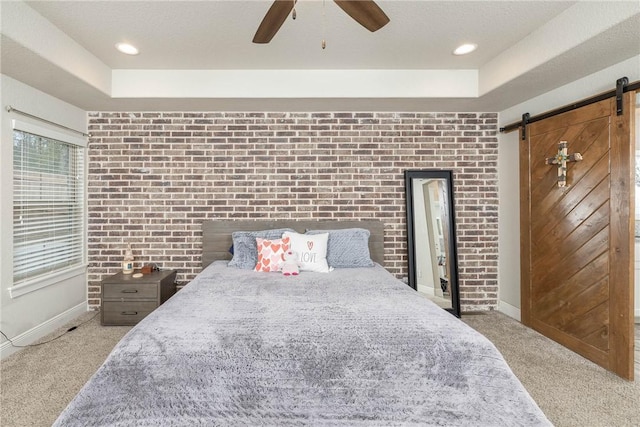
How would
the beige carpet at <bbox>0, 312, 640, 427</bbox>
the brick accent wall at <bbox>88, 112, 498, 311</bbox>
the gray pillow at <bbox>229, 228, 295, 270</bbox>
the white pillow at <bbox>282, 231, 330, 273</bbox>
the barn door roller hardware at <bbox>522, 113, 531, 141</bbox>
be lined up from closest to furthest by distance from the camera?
the beige carpet at <bbox>0, 312, 640, 427</bbox>, the white pillow at <bbox>282, 231, 330, 273</bbox>, the gray pillow at <bbox>229, 228, 295, 270</bbox>, the barn door roller hardware at <bbox>522, 113, 531, 141</bbox>, the brick accent wall at <bbox>88, 112, 498, 311</bbox>

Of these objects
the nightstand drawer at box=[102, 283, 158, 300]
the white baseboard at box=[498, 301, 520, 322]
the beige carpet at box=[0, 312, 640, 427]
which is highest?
the nightstand drawer at box=[102, 283, 158, 300]

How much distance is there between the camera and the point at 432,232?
344 centimetres

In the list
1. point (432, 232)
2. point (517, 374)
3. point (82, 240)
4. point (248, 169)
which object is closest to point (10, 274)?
point (82, 240)

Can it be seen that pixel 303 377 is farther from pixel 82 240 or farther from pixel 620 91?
pixel 82 240

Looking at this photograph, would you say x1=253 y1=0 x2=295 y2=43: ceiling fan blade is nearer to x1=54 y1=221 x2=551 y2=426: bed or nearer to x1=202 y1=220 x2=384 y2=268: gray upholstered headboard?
x1=54 y1=221 x2=551 y2=426: bed

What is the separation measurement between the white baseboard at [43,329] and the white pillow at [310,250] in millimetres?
2417

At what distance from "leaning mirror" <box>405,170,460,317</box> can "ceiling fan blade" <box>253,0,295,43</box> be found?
2177 millimetres

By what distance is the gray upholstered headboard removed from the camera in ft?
10.9

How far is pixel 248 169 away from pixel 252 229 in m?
0.68

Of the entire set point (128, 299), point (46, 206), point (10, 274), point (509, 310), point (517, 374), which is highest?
point (46, 206)

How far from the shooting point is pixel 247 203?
11.3 feet

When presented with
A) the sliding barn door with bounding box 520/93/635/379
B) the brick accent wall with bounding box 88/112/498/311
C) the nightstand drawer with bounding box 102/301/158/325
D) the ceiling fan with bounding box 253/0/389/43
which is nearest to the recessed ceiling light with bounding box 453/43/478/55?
the brick accent wall with bounding box 88/112/498/311

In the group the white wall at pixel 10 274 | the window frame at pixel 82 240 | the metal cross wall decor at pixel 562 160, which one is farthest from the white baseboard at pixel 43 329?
the metal cross wall decor at pixel 562 160

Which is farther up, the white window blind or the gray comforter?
the white window blind
